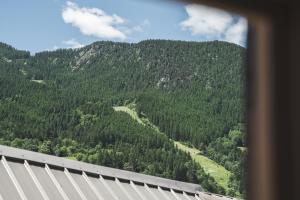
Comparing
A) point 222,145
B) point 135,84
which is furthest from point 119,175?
point 135,84

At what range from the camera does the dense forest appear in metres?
79.6

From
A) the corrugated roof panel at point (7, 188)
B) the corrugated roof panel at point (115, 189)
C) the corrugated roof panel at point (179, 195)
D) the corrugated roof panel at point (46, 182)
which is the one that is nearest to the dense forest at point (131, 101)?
the corrugated roof panel at point (179, 195)

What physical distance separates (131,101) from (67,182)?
106390 mm

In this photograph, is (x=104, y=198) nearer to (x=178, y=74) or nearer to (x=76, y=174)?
(x=76, y=174)

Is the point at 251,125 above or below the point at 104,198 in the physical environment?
above

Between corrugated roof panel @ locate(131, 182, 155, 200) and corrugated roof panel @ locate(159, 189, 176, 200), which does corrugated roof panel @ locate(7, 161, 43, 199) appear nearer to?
corrugated roof panel @ locate(131, 182, 155, 200)

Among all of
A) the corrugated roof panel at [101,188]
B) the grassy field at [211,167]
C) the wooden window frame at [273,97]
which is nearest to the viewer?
the wooden window frame at [273,97]

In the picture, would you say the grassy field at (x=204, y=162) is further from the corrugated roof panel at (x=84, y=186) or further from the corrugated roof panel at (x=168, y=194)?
the corrugated roof panel at (x=84, y=186)

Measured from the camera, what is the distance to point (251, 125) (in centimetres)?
127

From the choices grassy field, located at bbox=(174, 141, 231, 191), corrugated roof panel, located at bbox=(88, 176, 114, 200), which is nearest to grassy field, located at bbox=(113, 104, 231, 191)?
grassy field, located at bbox=(174, 141, 231, 191)

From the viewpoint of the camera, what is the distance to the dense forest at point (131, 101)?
79.6 meters

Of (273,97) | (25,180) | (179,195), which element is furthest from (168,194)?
(273,97)

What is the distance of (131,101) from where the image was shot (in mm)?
112000

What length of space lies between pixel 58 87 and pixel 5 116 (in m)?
27.2
